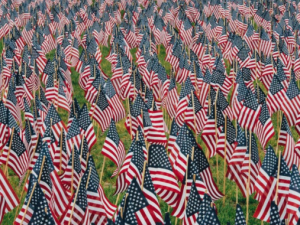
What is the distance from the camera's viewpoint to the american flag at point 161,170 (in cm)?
881

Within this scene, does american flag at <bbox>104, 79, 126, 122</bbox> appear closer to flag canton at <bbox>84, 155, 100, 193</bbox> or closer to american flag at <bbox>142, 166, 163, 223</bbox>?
flag canton at <bbox>84, 155, 100, 193</bbox>

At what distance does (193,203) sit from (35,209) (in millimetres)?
2069

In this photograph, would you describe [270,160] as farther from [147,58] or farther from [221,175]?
[147,58]

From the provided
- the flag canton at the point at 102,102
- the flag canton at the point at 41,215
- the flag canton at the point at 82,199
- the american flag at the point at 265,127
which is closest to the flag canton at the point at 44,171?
the flag canton at the point at 82,199

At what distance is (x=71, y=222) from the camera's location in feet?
26.1

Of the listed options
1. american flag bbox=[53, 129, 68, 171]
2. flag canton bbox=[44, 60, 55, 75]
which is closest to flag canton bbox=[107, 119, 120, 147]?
american flag bbox=[53, 129, 68, 171]

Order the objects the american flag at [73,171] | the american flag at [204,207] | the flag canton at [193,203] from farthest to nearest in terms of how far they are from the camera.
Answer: the american flag at [73,171], the flag canton at [193,203], the american flag at [204,207]

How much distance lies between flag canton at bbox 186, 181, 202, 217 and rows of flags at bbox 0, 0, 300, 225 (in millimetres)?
14

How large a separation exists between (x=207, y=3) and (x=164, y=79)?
12.7 metres

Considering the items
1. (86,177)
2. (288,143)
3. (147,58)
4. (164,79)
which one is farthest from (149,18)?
(86,177)

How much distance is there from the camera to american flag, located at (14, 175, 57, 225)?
7176 millimetres

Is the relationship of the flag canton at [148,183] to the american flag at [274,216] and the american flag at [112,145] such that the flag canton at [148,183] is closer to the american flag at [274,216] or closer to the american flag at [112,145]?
the american flag at [274,216]

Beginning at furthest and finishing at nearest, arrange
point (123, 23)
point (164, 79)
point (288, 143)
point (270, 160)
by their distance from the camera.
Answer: point (123, 23)
point (164, 79)
point (288, 143)
point (270, 160)

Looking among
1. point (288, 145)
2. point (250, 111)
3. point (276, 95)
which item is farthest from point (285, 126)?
point (276, 95)
